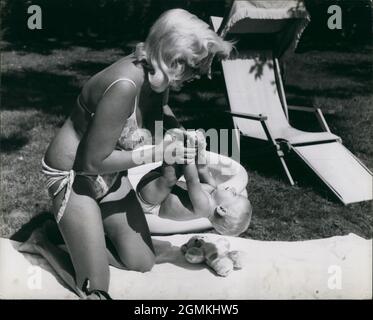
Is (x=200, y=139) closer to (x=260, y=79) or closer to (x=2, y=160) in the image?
(x=2, y=160)

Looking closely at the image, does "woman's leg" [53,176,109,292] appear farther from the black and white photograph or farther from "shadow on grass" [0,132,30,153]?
"shadow on grass" [0,132,30,153]

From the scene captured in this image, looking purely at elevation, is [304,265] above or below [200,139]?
below

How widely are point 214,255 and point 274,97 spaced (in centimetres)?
268

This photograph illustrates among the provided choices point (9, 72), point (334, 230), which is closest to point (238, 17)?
point (334, 230)

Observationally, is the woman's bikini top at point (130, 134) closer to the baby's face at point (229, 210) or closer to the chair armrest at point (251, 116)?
the baby's face at point (229, 210)

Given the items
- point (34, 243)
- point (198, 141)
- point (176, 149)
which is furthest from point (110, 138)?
point (34, 243)

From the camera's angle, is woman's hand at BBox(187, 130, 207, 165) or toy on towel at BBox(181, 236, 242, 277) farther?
toy on towel at BBox(181, 236, 242, 277)

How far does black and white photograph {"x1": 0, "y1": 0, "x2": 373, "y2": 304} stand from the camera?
2.52 meters

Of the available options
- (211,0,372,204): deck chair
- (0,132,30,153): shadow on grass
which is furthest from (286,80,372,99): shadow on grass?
(0,132,30,153): shadow on grass

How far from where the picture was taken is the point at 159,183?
9.21 ft

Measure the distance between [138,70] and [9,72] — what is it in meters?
5.27

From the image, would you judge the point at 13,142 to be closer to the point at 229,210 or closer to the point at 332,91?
the point at 229,210

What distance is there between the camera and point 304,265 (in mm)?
3133
